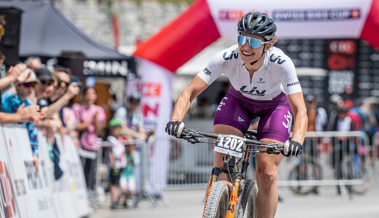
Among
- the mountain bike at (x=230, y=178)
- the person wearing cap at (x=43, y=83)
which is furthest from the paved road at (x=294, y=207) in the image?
the mountain bike at (x=230, y=178)

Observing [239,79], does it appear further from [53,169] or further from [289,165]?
[289,165]

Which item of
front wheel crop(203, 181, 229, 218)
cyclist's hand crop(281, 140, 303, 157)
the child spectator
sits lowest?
the child spectator

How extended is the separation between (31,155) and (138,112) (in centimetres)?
643

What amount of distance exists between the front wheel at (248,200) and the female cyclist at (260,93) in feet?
0.50

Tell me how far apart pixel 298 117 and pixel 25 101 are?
3.15 meters

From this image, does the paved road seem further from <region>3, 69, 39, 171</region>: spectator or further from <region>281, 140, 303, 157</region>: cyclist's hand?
<region>281, 140, 303, 157</region>: cyclist's hand

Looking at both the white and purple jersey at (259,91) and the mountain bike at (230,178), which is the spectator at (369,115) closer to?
the white and purple jersey at (259,91)

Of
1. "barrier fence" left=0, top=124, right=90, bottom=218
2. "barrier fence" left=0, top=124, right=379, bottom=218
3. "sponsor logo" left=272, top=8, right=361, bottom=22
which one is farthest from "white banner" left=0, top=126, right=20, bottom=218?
"sponsor logo" left=272, top=8, right=361, bottom=22

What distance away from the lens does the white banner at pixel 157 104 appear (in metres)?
14.5

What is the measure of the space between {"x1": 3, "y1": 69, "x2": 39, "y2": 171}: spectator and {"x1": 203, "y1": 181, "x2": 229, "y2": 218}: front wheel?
2.87 metres

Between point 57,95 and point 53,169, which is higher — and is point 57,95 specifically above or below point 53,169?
above

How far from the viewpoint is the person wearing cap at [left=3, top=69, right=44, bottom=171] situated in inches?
313

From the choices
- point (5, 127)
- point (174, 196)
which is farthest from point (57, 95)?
point (174, 196)

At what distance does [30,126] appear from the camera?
320 inches
